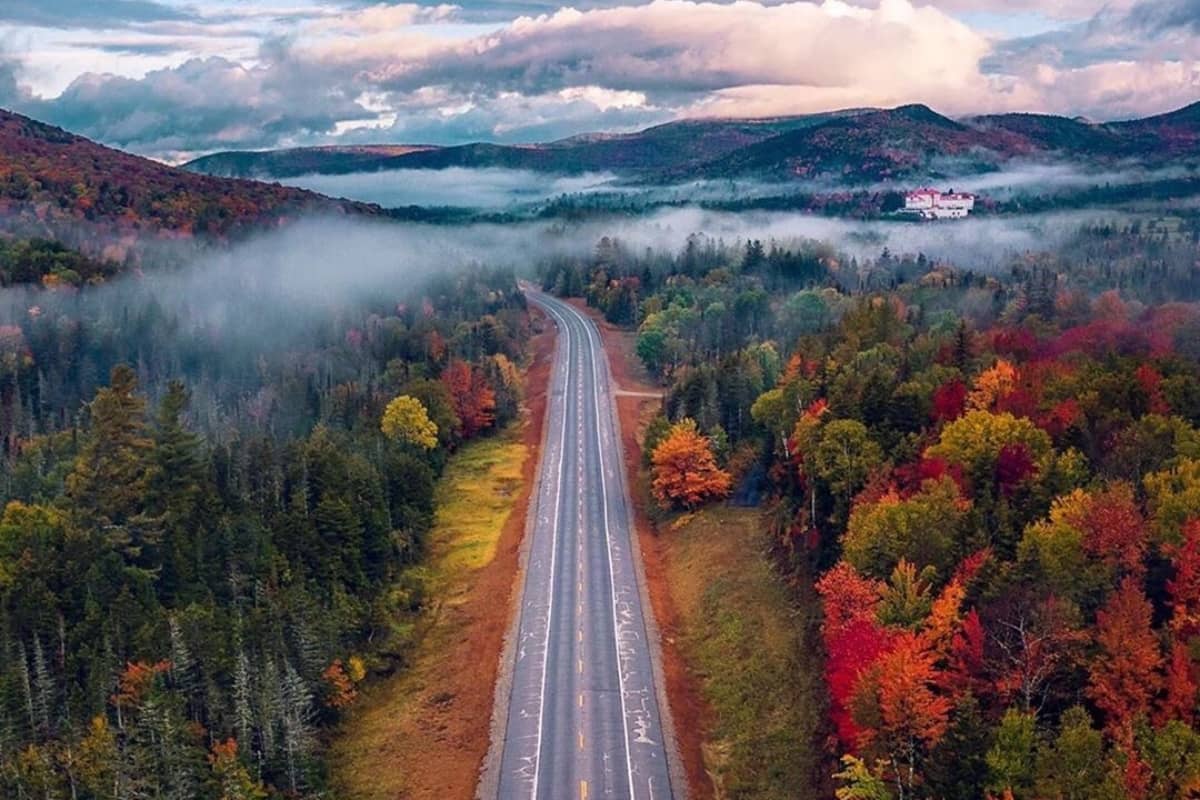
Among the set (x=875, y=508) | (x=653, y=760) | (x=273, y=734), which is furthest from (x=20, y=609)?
(x=875, y=508)

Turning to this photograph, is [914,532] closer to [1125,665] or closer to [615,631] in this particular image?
[1125,665]

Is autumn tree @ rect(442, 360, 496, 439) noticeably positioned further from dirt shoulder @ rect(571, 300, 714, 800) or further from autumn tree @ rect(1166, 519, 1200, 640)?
autumn tree @ rect(1166, 519, 1200, 640)

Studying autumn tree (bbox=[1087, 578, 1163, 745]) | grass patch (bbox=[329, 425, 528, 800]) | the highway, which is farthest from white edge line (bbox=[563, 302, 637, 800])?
autumn tree (bbox=[1087, 578, 1163, 745])

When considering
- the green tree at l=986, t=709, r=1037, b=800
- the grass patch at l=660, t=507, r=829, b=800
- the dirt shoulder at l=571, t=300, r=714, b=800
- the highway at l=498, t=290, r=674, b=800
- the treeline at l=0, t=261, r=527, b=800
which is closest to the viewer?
the green tree at l=986, t=709, r=1037, b=800

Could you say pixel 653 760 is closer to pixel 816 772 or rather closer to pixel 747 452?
pixel 816 772

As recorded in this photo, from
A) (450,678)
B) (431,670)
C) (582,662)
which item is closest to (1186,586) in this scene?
(582,662)

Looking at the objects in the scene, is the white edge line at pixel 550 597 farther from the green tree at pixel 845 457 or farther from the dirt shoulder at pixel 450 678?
the green tree at pixel 845 457

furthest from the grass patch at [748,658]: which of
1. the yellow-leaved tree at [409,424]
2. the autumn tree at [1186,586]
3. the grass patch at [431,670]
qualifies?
the yellow-leaved tree at [409,424]
